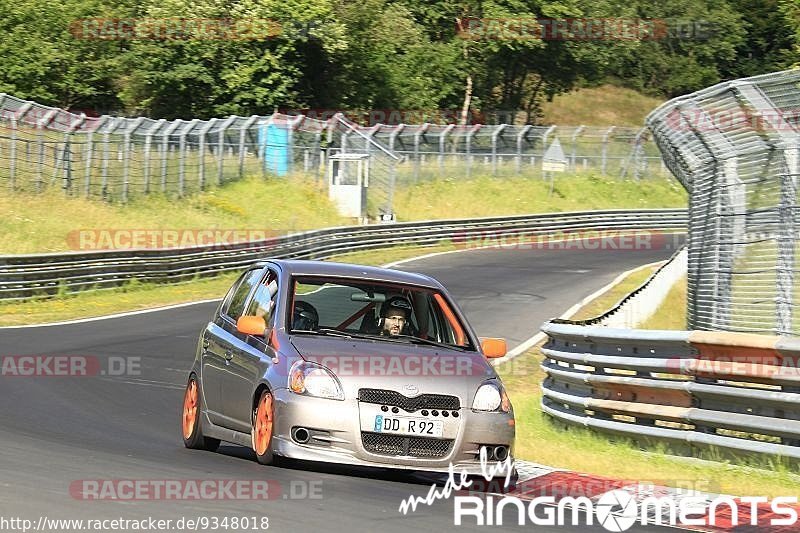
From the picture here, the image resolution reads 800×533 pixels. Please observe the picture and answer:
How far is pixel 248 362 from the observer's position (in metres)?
10.1

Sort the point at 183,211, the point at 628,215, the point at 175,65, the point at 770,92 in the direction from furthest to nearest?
1. the point at 175,65
2. the point at 628,215
3. the point at 183,211
4. the point at 770,92

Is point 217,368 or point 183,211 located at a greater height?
point 217,368

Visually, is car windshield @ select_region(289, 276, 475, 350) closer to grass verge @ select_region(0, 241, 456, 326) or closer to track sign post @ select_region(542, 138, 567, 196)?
grass verge @ select_region(0, 241, 456, 326)

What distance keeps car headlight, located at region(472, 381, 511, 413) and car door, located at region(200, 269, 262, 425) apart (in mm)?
1948

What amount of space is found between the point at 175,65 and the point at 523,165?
15712mm

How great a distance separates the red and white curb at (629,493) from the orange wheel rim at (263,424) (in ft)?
5.00

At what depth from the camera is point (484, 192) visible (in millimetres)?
55938

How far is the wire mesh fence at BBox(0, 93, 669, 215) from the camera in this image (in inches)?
1428

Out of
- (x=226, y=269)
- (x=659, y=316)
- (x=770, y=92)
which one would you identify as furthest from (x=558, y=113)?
(x=770, y=92)

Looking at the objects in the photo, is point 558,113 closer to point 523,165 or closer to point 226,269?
point 523,165

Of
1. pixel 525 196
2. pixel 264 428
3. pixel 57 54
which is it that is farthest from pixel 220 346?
pixel 57 54

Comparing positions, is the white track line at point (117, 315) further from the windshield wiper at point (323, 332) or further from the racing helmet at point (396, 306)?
the windshield wiper at point (323, 332)

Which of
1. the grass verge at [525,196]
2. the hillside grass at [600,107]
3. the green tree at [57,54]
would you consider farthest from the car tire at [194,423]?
the hillside grass at [600,107]

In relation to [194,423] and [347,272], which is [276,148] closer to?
[194,423]
